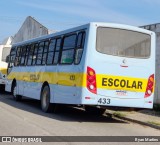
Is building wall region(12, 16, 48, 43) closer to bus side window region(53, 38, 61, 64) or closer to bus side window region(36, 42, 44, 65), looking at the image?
bus side window region(36, 42, 44, 65)

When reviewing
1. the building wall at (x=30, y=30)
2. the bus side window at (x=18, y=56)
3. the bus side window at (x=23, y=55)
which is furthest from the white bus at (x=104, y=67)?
the building wall at (x=30, y=30)

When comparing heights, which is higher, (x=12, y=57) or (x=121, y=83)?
(x=12, y=57)

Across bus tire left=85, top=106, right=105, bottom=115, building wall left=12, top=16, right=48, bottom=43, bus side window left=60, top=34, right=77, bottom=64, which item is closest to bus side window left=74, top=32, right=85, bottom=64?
bus side window left=60, top=34, right=77, bottom=64

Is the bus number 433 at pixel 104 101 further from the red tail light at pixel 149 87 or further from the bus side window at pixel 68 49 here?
the bus side window at pixel 68 49

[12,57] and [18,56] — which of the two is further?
[12,57]

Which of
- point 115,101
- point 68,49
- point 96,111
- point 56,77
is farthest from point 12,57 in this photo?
point 115,101

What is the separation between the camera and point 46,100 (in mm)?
15648

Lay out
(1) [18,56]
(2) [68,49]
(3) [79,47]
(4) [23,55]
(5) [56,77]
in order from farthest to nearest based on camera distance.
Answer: (1) [18,56]
(4) [23,55]
(5) [56,77]
(2) [68,49]
(3) [79,47]

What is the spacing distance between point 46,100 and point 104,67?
3.54m

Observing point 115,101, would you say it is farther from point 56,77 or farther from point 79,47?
point 56,77

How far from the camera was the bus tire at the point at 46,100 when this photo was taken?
15344 millimetres

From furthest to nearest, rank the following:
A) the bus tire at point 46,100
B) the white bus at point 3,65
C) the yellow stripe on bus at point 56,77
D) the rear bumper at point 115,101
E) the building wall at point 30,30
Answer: the building wall at point 30,30
the white bus at point 3,65
the bus tire at point 46,100
the yellow stripe on bus at point 56,77
the rear bumper at point 115,101

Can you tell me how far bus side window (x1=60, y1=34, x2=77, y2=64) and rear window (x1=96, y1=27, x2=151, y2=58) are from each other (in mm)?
1148

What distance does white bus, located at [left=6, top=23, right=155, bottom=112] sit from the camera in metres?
12.8
